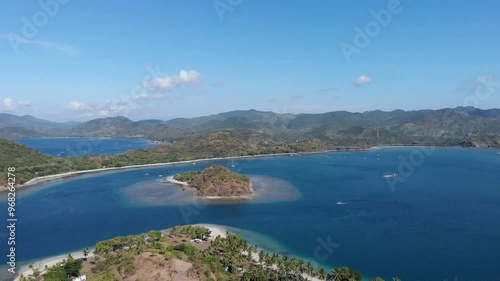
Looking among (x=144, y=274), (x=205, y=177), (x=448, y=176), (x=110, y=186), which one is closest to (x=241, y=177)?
(x=205, y=177)

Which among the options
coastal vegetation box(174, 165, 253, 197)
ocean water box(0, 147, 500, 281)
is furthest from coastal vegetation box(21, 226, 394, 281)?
coastal vegetation box(174, 165, 253, 197)

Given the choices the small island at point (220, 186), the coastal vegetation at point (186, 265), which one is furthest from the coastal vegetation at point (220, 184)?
the coastal vegetation at point (186, 265)

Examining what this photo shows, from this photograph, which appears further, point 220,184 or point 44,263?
point 220,184

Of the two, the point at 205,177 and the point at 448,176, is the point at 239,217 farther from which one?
the point at 448,176

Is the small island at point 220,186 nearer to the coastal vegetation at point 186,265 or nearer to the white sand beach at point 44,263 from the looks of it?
the coastal vegetation at point 186,265

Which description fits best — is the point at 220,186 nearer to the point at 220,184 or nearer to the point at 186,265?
the point at 220,184

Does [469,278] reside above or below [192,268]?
below

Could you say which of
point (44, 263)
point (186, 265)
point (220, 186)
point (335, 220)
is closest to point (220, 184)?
point (220, 186)
